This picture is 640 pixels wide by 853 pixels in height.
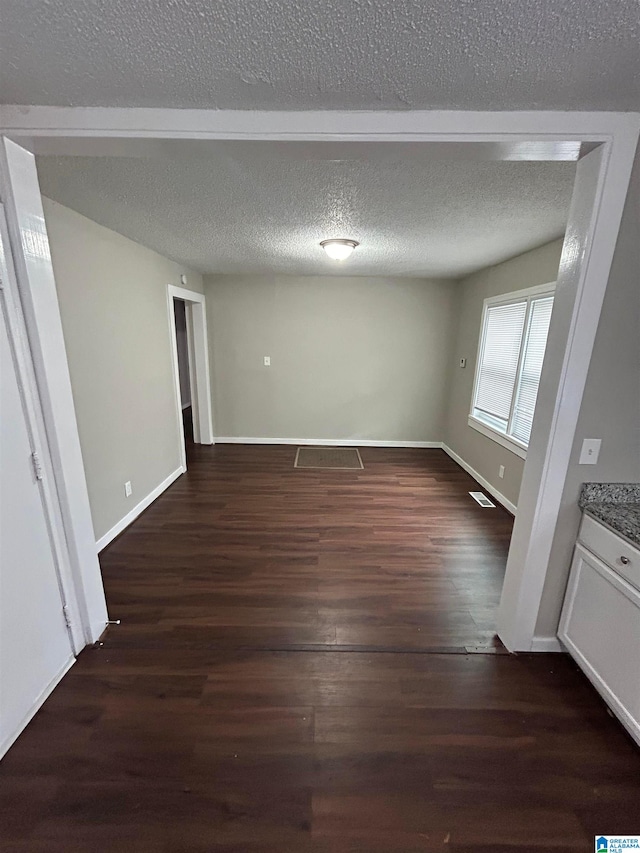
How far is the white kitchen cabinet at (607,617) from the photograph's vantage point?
4.40ft

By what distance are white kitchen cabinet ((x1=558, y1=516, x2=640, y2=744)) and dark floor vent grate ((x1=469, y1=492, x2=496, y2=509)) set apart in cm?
181

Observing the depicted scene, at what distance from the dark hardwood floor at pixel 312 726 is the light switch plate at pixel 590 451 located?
1.04 m

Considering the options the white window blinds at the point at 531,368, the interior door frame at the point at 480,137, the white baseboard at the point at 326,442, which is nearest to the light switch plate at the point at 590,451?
the interior door frame at the point at 480,137

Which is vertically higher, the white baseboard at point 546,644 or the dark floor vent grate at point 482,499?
the white baseboard at point 546,644

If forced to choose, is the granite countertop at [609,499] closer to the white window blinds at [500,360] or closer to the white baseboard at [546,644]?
the white baseboard at [546,644]

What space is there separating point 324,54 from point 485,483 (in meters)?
3.78

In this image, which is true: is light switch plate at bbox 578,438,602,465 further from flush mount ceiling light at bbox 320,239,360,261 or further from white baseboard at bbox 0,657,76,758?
white baseboard at bbox 0,657,76,758

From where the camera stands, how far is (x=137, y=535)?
2818mm

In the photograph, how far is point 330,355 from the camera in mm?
4914

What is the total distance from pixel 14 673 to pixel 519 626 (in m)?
2.25

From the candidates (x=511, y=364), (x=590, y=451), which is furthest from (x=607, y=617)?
(x=511, y=364)

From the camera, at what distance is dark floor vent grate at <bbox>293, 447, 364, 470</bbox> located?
14.4 feet

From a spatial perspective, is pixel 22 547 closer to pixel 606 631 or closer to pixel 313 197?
pixel 313 197

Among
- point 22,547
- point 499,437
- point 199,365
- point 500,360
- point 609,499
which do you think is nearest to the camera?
point 22,547
